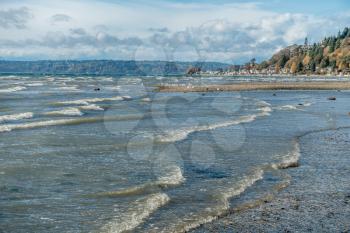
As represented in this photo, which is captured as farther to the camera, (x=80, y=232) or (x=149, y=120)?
(x=149, y=120)

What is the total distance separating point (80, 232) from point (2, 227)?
1.91 meters

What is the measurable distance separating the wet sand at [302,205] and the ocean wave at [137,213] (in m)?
1.72

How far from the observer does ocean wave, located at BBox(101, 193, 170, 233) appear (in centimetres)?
1179

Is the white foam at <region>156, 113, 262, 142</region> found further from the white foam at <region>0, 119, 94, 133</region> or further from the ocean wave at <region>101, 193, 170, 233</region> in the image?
the ocean wave at <region>101, 193, 170, 233</region>

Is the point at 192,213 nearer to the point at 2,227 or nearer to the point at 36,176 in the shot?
the point at 2,227

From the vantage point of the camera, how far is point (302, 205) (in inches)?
547

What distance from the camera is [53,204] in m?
13.6

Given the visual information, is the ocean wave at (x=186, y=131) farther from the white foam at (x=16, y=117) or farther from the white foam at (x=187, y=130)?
the white foam at (x=16, y=117)

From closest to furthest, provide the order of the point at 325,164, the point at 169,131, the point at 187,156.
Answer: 1. the point at 325,164
2. the point at 187,156
3. the point at 169,131

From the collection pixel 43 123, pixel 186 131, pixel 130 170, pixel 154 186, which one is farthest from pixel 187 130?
pixel 154 186


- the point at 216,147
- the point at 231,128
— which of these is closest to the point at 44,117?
the point at 231,128

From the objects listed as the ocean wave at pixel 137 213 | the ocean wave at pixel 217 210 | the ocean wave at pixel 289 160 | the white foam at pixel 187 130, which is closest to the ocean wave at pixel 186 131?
the white foam at pixel 187 130

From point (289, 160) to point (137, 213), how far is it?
9850mm

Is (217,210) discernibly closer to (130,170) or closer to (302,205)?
(302,205)
